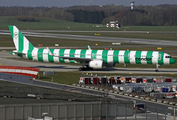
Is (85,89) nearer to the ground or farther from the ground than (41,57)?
nearer to the ground

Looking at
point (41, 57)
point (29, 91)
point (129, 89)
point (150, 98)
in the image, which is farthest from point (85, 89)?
point (41, 57)

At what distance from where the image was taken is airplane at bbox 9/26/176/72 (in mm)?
73250

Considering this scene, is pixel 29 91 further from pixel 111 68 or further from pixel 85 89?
pixel 111 68

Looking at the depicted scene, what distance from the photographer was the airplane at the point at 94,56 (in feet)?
240

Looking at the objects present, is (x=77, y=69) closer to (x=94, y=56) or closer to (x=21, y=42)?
(x=94, y=56)

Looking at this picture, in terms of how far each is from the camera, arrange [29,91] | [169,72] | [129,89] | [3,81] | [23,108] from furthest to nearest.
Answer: [169,72], [129,89], [3,81], [29,91], [23,108]

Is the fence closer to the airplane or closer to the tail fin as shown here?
the airplane

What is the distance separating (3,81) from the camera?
47812mm

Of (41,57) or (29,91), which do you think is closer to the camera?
(29,91)

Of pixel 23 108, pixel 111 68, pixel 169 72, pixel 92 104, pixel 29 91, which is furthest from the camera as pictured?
pixel 111 68

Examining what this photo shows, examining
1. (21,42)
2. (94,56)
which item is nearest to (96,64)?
(94,56)

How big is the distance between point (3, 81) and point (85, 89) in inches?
600

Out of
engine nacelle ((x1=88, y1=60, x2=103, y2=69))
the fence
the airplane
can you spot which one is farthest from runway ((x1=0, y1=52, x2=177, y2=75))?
the fence

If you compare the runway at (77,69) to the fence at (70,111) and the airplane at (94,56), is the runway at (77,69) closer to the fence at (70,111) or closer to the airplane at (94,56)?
the airplane at (94,56)
